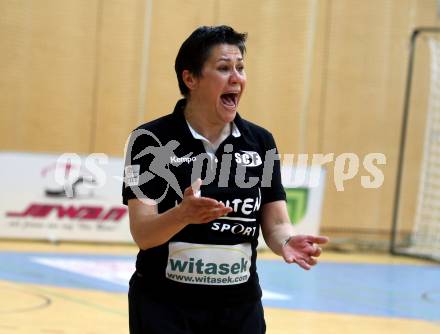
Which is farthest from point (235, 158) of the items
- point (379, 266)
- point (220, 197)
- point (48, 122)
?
point (48, 122)

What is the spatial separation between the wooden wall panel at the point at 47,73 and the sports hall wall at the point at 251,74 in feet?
0.06

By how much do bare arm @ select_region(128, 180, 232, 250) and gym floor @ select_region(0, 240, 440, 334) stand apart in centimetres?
383

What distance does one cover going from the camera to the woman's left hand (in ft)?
11.7

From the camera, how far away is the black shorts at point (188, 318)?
3.59 meters

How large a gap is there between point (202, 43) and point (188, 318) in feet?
3.76

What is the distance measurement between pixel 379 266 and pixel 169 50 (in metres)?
5.31

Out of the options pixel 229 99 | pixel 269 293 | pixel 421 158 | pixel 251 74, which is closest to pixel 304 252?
pixel 229 99

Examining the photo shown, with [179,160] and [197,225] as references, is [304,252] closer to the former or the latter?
[197,225]

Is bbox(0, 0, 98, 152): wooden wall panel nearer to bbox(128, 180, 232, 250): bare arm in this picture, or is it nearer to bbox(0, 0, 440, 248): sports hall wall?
bbox(0, 0, 440, 248): sports hall wall

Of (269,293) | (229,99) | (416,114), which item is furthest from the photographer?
(416,114)

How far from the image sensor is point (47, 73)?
14930mm

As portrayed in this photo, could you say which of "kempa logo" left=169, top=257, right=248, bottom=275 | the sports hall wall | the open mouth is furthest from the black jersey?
the sports hall wall

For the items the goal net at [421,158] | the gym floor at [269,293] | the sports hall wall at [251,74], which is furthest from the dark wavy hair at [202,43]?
the goal net at [421,158]

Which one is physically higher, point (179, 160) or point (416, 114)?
point (179, 160)
